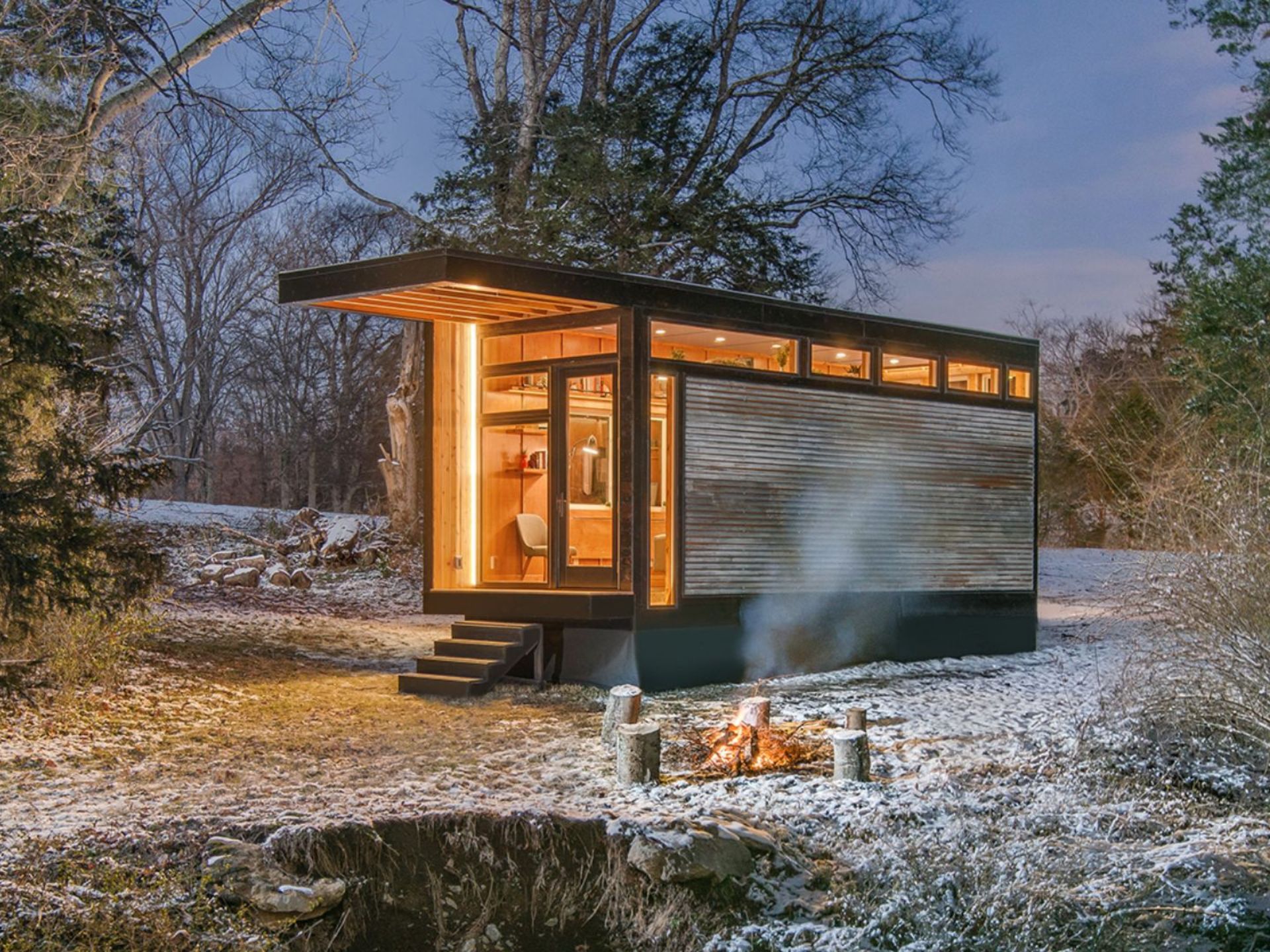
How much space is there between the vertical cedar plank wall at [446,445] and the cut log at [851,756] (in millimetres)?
4826

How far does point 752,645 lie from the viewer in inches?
466

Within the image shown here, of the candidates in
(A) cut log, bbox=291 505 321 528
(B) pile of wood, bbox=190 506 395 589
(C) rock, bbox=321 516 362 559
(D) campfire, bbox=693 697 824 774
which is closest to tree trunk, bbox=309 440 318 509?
(B) pile of wood, bbox=190 506 395 589

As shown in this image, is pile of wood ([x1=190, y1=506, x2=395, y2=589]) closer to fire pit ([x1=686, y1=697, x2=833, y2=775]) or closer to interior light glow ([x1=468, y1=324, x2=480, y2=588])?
interior light glow ([x1=468, y1=324, x2=480, y2=588])

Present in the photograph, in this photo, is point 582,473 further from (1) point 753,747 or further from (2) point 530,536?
(1) point 753,747

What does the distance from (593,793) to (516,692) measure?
363cm

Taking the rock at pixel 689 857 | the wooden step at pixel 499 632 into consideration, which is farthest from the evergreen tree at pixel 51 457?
the rock at pixel 689 857

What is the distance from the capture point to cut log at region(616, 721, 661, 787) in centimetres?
755

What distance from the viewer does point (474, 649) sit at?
11109mm

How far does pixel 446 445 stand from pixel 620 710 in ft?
13.1

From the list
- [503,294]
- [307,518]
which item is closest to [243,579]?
[307,518]

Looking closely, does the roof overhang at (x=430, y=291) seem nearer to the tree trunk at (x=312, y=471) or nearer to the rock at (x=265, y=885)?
the rock at (x=265, y=885)

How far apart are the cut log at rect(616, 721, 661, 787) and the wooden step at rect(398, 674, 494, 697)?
10.7 feet

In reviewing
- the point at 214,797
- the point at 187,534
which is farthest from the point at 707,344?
the point at 187,534

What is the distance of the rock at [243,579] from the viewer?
18594 millimetres
